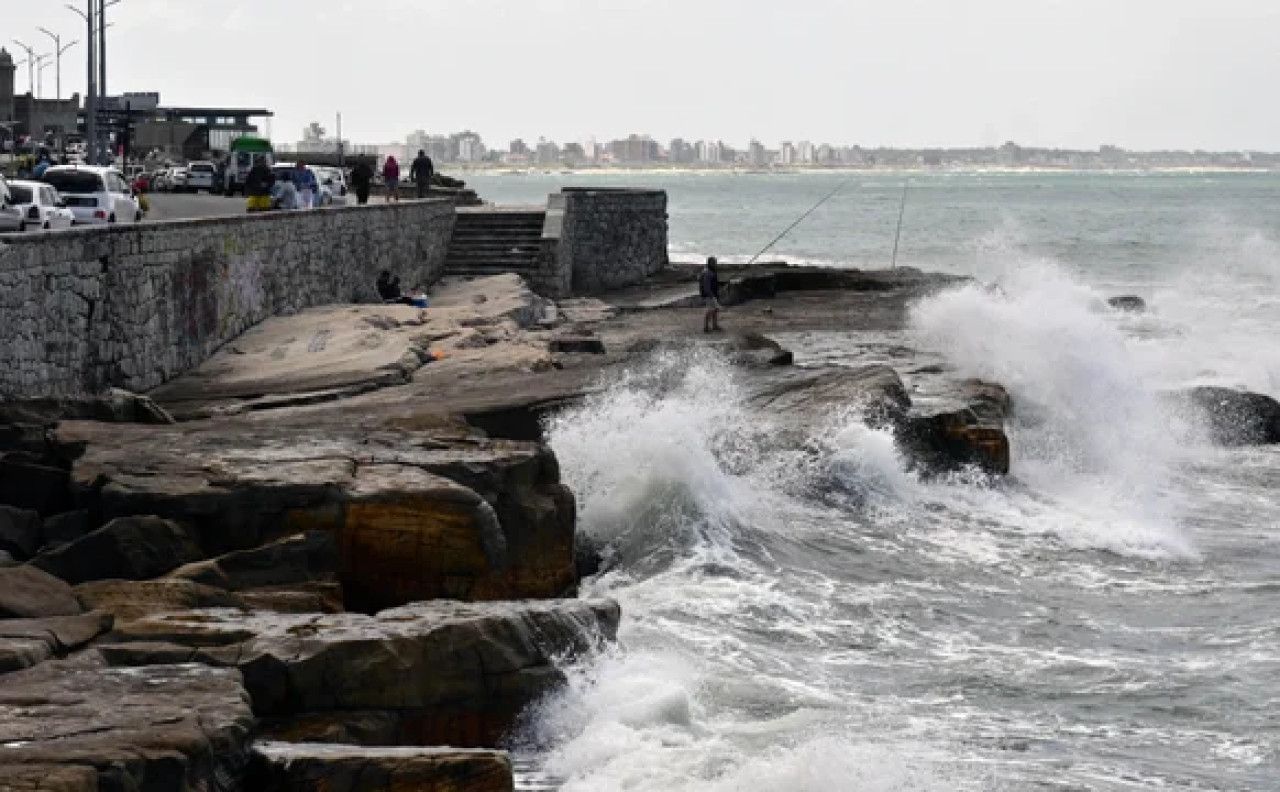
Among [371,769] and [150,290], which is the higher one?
[150,290]

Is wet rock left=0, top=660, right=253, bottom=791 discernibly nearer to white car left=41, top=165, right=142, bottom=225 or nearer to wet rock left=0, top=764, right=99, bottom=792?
wet rock left=0, top=764, right=99, bottom=792

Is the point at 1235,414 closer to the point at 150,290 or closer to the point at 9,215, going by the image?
the point at 150,290

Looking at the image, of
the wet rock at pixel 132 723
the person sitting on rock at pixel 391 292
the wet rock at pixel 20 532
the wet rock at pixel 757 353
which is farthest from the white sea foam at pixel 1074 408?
the wet rock at pixel 132 723

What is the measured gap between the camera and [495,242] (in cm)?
3166

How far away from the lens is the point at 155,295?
17188 millimetres

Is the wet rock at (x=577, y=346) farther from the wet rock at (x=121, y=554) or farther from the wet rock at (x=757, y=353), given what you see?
the wet rock at (x=121, y=554)

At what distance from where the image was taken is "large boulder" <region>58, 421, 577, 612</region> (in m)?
10.4

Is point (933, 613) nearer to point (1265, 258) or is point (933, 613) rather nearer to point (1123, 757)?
point (1123, 757)

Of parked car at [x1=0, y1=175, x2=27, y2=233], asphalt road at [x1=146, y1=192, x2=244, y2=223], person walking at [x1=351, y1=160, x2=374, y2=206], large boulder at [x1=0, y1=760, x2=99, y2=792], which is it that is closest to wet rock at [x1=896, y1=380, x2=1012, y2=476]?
parked car at [x1=0, y1=175, x2=27, y2=233]

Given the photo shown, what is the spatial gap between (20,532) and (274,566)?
153 centimetres

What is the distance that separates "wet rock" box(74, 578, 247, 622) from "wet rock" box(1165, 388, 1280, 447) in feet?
48.6

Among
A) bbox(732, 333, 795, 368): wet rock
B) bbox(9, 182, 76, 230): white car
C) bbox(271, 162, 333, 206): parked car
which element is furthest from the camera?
bbox(271, 162, 333, 206): parked car

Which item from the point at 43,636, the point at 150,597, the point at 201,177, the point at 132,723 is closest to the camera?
the point at 132,723

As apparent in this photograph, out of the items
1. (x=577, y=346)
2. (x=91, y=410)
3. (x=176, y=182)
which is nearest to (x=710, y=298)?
(x=577, y=346)
